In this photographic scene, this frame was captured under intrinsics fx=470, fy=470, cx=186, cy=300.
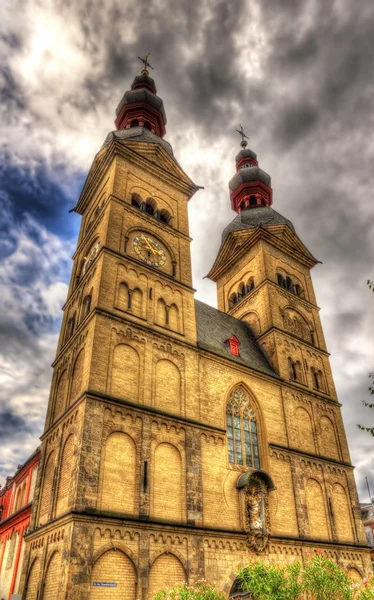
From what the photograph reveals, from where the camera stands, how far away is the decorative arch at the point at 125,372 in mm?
17766

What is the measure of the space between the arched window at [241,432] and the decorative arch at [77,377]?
6876mm

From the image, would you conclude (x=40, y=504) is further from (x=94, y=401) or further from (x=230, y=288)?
(x=230, y=288)

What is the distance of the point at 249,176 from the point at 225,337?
17.4 metres

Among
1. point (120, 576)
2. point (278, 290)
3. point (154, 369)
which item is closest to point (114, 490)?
point (120, 576)

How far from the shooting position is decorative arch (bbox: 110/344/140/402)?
58.3 feet

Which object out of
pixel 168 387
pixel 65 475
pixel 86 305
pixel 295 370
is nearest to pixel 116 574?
pixel 65 475

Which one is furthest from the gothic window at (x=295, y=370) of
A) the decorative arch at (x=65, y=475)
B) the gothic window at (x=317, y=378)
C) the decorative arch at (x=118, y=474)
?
the decorative arch at (x=65, y=475)

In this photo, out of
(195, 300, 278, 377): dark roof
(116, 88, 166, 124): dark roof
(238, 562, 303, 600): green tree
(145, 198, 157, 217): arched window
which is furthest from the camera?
(116, 88, 166, 124): dark roof

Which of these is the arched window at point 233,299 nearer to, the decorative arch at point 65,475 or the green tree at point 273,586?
the decorative arch at point 65,475

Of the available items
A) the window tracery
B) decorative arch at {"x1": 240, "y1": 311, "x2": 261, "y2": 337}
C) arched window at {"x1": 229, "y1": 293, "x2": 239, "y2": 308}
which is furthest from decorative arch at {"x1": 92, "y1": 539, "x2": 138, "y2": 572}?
arched window at {"x1": 229, "y1": 293, "x2": 239, "y2": 308}

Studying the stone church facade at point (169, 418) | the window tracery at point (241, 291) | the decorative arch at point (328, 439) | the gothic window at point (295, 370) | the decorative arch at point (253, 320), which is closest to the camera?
the stone church facade at point (169, 418)

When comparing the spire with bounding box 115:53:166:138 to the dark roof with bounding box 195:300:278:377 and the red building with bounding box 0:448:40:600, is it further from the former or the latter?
the red building with bounding box 0:448:40:600

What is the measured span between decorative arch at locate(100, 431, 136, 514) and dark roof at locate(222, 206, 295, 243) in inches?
790

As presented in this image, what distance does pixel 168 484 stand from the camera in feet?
56.2
